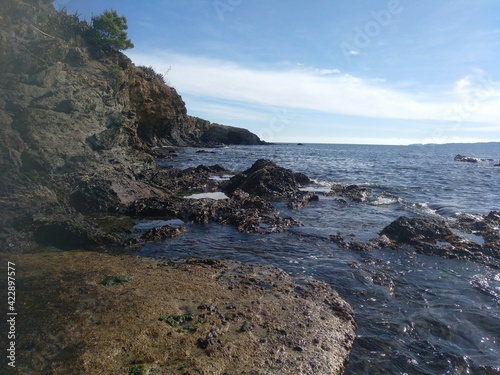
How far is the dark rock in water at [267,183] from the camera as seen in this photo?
21.2 m

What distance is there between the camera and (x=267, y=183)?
2209cm

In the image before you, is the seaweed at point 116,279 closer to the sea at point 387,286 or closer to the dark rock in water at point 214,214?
the sea at point 387,286

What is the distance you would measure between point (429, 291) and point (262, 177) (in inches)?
583

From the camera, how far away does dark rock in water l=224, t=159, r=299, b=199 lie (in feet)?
69.7

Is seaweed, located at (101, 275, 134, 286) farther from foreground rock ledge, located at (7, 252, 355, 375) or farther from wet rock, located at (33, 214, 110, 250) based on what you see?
wet rock, located at (33, 214, 110, 250)

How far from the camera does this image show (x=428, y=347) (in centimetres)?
606

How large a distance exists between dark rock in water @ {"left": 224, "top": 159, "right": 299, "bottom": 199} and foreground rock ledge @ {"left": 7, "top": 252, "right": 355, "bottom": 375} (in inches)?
524

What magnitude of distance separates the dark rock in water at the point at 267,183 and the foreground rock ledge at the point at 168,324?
43.7 ft

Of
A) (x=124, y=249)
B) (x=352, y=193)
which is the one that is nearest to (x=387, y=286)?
(x=124, y=249)

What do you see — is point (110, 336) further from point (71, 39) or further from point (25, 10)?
point (71, 39)

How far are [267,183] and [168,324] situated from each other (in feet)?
55.9

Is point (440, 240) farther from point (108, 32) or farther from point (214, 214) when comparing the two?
point (108, 32)

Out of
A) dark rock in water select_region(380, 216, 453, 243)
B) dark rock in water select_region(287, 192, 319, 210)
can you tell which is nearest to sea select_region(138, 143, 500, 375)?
dark rock in water select_region(380, 216, 453, 243)

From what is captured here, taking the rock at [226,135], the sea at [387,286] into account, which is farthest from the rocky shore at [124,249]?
the rock at [226,135]
